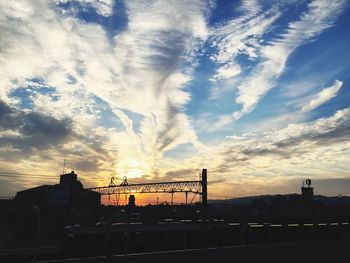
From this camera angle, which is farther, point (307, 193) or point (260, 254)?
point (307, 193)

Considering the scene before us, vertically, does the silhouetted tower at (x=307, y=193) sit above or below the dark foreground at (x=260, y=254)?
above

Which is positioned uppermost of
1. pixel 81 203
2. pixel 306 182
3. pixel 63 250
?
pixel 306 182

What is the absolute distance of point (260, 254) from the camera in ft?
38.4

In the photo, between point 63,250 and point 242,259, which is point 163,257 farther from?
point 63,250

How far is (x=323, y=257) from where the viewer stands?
13.4m

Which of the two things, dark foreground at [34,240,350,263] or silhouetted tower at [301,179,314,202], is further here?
silhouetted tower at [301,179,314,202]

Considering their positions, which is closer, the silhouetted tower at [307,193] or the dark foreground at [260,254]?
the dark foreground at [260,254]

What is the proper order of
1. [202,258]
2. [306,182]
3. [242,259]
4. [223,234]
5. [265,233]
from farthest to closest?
[306,182]
[223,234]
[265,233]
[242,259]
[202,258]

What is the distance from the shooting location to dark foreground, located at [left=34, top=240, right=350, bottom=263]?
352 inches

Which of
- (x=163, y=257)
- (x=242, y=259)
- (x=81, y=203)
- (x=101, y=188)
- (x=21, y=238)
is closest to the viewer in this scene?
(x=163, y=257)

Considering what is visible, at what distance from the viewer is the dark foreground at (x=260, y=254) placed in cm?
893

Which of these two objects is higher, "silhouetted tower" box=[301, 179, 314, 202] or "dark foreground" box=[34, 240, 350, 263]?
"silhouetted tower" box=[301, 179, 314, 202]

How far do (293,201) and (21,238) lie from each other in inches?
4214

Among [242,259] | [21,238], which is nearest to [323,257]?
[242,259]
